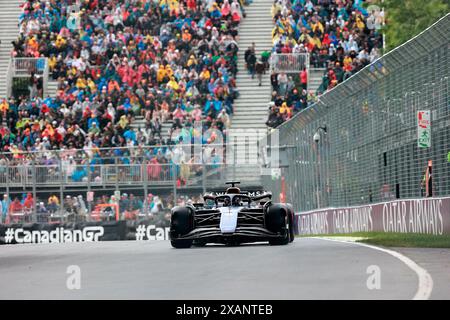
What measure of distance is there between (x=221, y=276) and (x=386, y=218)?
48.6ft

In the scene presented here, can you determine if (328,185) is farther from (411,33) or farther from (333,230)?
(411,33)

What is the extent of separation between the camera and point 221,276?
14.4 meters

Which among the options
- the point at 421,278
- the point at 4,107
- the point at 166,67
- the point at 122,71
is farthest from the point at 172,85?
the point at 421,278

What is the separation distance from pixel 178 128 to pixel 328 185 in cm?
1305

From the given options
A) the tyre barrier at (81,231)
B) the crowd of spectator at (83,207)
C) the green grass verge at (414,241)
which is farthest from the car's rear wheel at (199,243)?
the crowd of spectator at (83,207)

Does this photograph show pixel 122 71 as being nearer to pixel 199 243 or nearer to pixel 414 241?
pixel 199 243

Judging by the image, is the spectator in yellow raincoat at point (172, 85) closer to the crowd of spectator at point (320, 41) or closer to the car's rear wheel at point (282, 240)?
the crowd of spectator at point (320, 41)

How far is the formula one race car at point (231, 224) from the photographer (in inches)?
922

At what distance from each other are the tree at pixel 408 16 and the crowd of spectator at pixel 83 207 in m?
12.5

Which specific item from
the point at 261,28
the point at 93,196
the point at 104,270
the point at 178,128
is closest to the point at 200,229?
the point at 104,270

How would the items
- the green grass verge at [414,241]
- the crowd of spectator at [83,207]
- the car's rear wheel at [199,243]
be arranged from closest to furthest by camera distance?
the green grass verge at [414,241] → the car's rear wheel at [199,243] → the crowd of spectator at [83,207]

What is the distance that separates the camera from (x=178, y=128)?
48875mm

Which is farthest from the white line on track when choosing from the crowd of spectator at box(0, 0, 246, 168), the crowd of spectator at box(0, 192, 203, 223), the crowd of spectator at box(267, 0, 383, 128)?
the crowd of spectator at box(267, 0, 383, 128)
